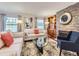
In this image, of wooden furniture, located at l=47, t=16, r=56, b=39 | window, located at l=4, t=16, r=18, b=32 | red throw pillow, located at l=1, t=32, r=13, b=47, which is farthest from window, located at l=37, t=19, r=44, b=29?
red throw pillow, located at l=1, t=32, r=13, b=47

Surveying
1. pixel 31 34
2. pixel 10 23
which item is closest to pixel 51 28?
pixel 31 34

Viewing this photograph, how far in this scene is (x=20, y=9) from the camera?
1942mm

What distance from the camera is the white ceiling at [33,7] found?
6.22 feet

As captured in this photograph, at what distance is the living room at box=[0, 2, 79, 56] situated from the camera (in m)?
1.91

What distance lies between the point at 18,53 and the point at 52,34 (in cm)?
69

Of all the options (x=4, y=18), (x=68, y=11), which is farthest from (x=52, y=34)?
(x=4, y=18)

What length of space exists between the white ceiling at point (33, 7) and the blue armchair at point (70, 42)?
479mm

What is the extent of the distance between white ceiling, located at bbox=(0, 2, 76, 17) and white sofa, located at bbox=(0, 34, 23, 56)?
510 millimetres

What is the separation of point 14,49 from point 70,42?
3.26 feet

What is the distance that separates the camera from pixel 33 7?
1.94m

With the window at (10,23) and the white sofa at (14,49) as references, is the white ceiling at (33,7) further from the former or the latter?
the white sofa at (14,49)

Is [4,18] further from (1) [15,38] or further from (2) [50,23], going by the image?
(2) [50,23]

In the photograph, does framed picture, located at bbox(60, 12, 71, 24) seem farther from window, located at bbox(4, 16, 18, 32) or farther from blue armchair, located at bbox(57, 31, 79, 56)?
window, located at bbox(4, 16, 18, 32)

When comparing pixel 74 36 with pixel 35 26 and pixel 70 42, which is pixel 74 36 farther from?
pixel 35 26
